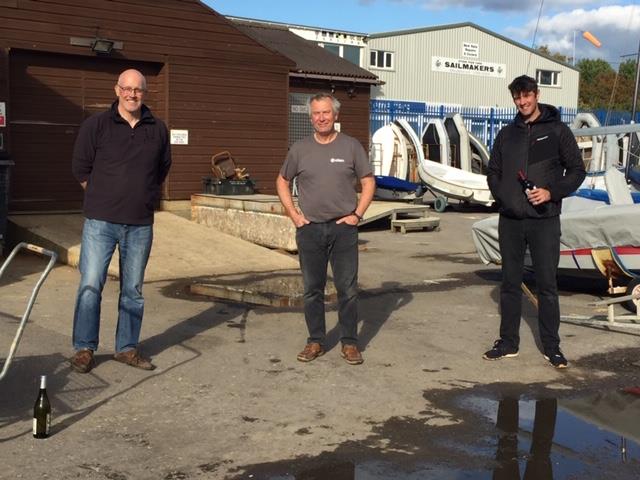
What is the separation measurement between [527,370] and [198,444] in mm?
2761

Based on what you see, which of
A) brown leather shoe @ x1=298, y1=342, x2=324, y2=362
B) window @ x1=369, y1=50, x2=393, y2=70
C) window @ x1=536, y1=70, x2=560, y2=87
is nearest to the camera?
brown leather shoe @ x1=298, y1=342, x2=324, y2=362

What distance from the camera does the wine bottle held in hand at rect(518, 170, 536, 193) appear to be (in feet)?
20.6

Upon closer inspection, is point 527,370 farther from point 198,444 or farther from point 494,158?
point 198,444

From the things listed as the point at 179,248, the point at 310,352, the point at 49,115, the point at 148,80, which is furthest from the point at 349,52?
the point at 310,352

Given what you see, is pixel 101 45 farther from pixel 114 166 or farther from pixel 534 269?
pixel 534 269

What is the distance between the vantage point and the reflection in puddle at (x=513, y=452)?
4320 mm

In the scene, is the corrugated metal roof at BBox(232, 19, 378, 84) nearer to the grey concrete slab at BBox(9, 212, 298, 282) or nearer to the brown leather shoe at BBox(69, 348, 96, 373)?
the grey concrete slab at BBox(9, 212, 298, 282)

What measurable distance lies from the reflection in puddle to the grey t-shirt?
5.70 ft

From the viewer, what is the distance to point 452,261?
12.9 m

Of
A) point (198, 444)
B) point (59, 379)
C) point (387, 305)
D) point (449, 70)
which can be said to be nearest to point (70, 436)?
point (198, 444)

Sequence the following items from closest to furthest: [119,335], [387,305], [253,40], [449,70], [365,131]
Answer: [119,335]
[387,305]
[253,40]
[365,131]
[449,70]

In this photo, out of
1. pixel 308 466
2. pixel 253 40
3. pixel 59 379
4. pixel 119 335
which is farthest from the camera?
pixel 253 40

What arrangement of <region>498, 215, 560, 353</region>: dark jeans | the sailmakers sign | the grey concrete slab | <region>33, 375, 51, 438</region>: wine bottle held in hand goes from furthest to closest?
the sailmakers sign
the grey concrete slab
<region>498, 215, 560, 353</region>: dark jeans
<region>33, 375, 51, 438</region>: wine bottle held in hand

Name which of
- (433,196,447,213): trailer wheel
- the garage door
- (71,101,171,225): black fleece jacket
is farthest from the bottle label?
(433,196,447,213): trailer wheel
